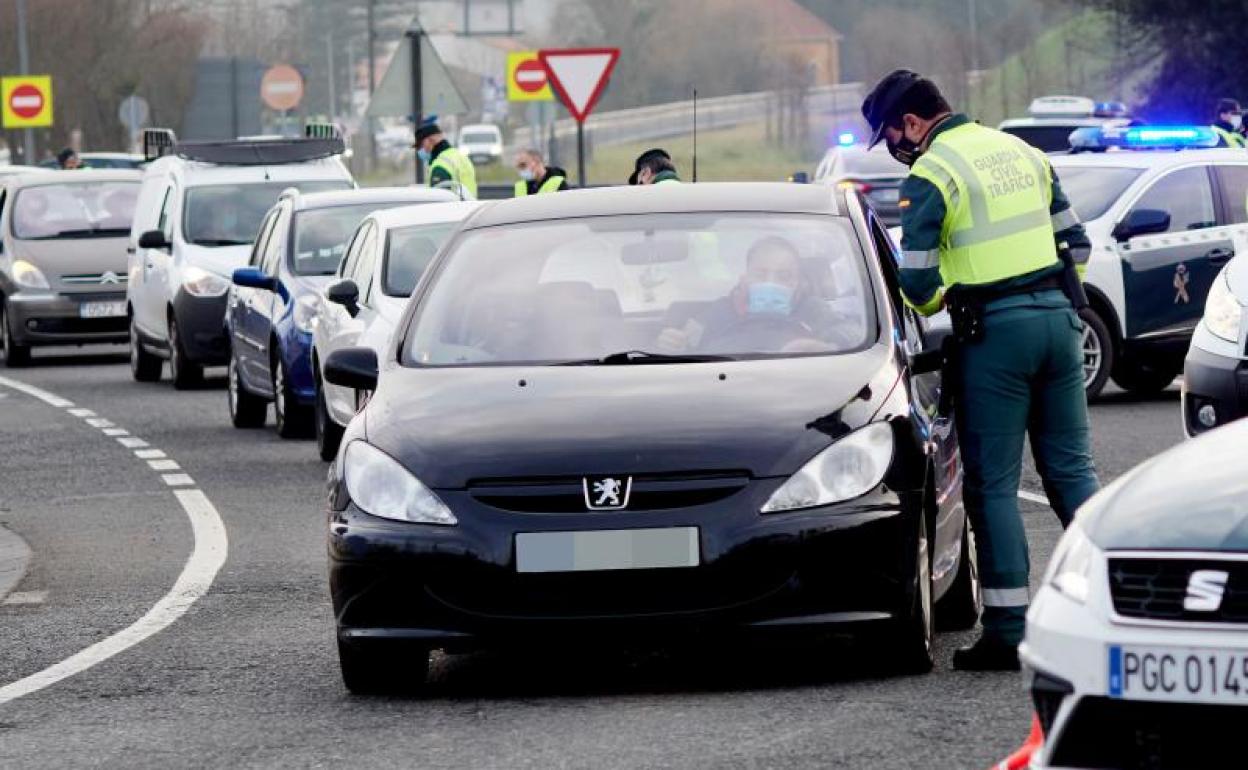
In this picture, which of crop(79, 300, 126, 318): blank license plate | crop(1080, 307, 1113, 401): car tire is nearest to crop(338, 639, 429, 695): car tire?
crop(1080, 307, 1113, 401): car tire

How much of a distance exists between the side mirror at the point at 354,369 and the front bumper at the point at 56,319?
61.8 feet

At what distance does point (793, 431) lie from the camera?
8.30 meters

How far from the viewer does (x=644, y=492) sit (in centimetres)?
815

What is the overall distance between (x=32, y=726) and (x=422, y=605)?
1.10 meters

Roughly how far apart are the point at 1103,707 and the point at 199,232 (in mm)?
19042

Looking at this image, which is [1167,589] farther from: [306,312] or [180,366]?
[180,366]

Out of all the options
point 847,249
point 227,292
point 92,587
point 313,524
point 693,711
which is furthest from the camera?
point 227,292

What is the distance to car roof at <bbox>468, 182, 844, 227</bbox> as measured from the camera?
9.66 meters

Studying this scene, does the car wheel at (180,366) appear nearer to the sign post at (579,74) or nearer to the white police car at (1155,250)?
the sign post at (579,74)

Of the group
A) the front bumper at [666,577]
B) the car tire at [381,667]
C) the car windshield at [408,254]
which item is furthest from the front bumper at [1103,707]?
the car windshield at [408,254]

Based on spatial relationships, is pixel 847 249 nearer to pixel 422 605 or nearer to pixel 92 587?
pixel 422 605


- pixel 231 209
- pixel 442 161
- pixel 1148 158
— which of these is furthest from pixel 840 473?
pixel 442 161

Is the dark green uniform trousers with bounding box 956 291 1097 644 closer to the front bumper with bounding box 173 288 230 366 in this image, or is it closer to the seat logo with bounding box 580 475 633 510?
the seat logo with bounding box 580 475 633 510

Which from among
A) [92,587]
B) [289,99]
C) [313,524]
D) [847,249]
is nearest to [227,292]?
[313,524]
